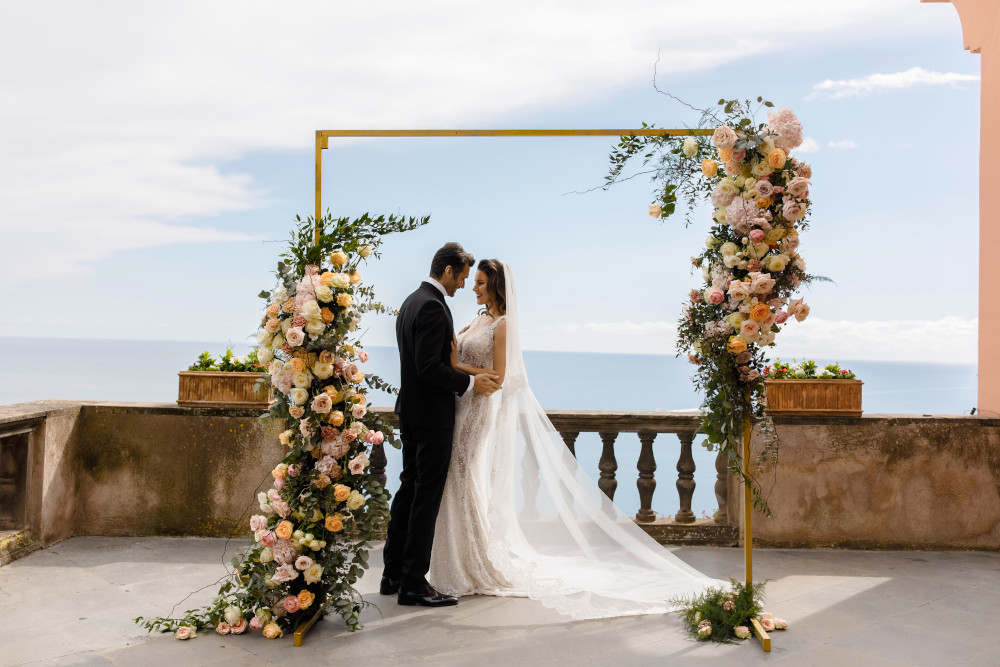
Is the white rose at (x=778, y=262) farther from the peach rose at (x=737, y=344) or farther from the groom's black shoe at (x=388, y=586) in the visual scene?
the groom's black shoe at (x=388, y=586)

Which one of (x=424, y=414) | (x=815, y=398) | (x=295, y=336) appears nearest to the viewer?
(x=295, y=336)

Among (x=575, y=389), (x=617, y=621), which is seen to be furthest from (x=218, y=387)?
(x=575, y=389)

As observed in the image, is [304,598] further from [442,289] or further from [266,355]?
[442,289]

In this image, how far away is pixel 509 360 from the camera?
473 centimetres

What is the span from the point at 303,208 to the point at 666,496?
5129 centimetres

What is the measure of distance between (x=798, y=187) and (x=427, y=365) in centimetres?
204

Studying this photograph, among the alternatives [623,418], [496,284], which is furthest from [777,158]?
[623,418]

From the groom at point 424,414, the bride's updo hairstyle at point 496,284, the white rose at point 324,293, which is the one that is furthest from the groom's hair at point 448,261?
the white rose at point 324,293

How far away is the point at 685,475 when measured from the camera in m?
5.84

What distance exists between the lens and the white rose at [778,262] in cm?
399

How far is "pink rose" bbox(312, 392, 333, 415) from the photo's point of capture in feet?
13.0

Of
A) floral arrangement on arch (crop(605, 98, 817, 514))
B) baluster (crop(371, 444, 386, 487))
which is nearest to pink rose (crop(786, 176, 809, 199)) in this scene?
floral arrangement on arch (crop(605, 98, 817, 514))

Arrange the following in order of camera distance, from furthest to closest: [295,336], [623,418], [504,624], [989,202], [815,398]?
[989,202] → [623,418] → [815,398] → [504,624] → [295,336]

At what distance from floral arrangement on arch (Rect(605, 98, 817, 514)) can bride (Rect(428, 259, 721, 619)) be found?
85 cm
